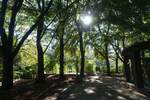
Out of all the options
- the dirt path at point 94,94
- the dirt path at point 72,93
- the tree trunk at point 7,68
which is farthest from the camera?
the tree trunk at point 7,68

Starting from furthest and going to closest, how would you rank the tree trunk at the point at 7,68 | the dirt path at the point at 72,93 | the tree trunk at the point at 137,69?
the tree trunk at the point at 137,69 → the tree trunk at the point at 7,68 → the dirt path at the point at 72,93

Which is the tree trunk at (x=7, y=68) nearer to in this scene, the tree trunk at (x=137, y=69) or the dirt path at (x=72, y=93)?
the dirt path at (x=72, y=93)

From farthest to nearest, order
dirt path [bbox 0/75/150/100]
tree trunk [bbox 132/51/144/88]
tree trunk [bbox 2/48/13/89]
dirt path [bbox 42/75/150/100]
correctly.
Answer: tree trunk [bbox 132/51/144/88] < tree trunk [bbox 2/48/13/89] < dirt path [bbox 0/75/150/100] < dirt path [bbox 42/75/150/100]

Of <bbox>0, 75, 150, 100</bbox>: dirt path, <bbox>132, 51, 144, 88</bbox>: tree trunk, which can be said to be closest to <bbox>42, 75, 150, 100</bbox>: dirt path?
<bbox>0, 75, 150, 100</bbox>: dirt path

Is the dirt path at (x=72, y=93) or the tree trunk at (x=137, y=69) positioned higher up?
the tree trunk at (x=137, y=69)

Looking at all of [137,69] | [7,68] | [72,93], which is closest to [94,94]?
[72,93]

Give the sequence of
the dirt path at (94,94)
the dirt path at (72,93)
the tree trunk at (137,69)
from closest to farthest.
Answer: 1. the dirt path at (94,94)
2. the dirt path at (72,93)
3. the tree trunk at (137,69)

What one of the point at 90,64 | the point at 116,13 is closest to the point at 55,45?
the point at 116,13

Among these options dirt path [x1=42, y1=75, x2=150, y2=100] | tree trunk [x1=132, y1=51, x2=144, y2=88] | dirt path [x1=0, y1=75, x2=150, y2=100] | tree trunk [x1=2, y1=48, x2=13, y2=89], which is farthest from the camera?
tree trunk [x1=132, y1=51, x2=144, y2=88]

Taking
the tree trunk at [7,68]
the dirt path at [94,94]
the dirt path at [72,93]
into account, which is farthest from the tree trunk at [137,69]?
the tree trunk at [7,68]

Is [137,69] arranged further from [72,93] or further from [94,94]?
[72,93]

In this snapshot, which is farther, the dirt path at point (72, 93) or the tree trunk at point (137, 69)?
the tree trunk at point (137, 69)

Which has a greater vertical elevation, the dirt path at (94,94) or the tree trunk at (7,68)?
the tree trunk at (7,68)

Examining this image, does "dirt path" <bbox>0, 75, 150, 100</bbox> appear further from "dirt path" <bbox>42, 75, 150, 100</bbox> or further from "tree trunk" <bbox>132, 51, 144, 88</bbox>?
"tree trunk" <bbox>132, 51, 144, 88</bbox>
